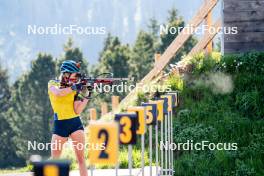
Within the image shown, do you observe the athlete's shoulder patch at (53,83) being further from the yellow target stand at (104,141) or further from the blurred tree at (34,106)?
the blurred tree at (34,106)

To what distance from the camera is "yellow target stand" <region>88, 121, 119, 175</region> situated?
6.23m

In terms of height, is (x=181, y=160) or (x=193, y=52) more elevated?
(x=193, y=52)

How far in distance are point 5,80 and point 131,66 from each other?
13.7 metres

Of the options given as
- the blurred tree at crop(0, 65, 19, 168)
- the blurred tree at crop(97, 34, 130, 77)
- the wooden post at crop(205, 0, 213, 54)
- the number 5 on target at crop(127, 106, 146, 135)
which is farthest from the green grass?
the blurred tree at crop(0, 65, 19, 168)

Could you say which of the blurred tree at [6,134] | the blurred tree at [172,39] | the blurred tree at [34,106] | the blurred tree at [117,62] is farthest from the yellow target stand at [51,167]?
the blurred tree at [6,134]

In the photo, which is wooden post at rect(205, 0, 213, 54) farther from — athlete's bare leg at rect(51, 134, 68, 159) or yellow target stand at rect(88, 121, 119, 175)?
yellow target stand at rect(88, 121, 119, 175)

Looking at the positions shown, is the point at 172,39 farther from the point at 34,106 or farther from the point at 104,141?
the point at 104,141

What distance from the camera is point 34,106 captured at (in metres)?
50.4

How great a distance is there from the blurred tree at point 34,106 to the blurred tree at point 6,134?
0.51 meters

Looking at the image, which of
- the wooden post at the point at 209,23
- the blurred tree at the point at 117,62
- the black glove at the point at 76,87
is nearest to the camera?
the black glove at the point at 76,87

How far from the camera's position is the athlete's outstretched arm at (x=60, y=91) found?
9.12m

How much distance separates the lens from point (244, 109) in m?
13.0

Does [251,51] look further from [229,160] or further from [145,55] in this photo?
[145,55]

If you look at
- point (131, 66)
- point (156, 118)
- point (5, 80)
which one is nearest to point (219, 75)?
point (156, 118)
